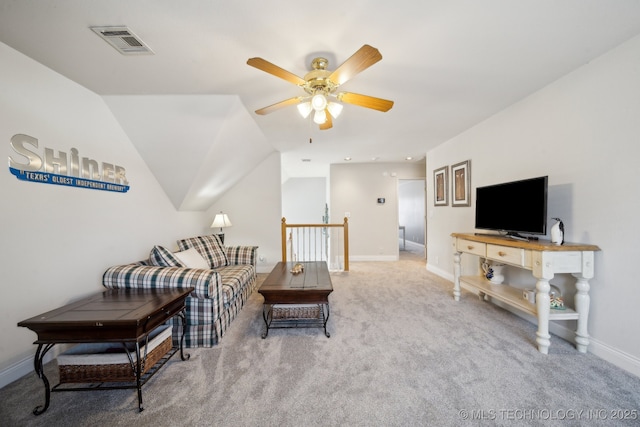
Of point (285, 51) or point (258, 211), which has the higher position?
point (285, 51)

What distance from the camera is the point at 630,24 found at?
5.32 ft

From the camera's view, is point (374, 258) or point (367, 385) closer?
point (367, 385)

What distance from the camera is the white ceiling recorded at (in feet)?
4.78

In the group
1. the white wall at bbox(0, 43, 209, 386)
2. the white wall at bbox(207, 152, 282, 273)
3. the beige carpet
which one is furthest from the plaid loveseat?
the white wall at bbox(207, 152, 282, 273)

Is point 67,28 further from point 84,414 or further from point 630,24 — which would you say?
point 630,24

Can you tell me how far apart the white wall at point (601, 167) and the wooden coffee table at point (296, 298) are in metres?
2.27

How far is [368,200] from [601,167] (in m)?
4.26

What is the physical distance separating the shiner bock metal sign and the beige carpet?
153 centimetres

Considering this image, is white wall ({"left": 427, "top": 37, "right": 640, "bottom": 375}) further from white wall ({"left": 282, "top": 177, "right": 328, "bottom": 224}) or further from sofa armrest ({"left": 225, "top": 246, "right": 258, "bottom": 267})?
white wall ({"left": 282, "top": 177, "right": 328, "bottom": 224})

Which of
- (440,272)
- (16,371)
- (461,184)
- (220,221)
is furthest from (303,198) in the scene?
(16,371)

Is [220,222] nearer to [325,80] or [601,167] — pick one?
[325,80]

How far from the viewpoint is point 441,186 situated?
438 cm

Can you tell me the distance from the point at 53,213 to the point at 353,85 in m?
2.86

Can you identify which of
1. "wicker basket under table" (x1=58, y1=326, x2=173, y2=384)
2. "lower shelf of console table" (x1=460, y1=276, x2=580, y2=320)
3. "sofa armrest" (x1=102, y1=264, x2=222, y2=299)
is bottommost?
"wicker basket under table" (x1=58, y1=326, x2=173, y2=384)
